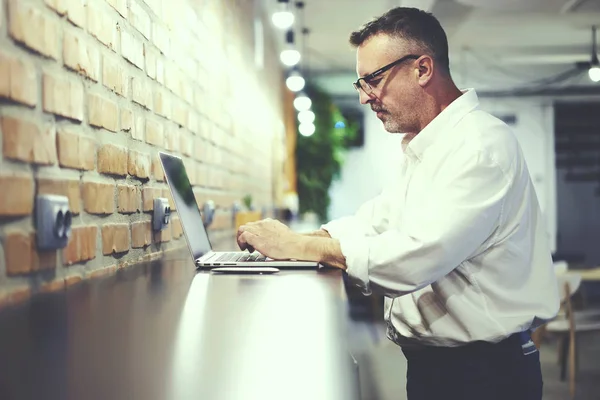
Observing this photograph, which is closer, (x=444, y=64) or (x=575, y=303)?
(x=444, y=64)

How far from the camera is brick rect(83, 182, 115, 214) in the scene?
1371mm

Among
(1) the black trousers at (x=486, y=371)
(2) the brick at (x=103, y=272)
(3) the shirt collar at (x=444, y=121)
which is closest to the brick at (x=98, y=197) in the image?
(2) the brick at (x=103, y=272)

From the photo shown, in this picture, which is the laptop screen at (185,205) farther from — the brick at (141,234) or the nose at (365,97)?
the nose at (365,97)

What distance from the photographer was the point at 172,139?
2188 mm

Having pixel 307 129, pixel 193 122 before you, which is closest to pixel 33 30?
pixel 193 122

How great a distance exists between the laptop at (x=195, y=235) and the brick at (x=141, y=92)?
19 centimetres

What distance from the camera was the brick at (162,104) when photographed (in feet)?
6.45

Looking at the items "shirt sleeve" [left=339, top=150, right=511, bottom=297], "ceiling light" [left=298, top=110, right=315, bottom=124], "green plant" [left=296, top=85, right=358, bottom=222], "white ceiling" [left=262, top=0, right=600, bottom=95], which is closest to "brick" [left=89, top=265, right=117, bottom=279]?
"shirt sleeve" [left=339, top=150, right=511, bottom=297]

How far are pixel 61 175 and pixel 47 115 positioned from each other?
0.13 meters

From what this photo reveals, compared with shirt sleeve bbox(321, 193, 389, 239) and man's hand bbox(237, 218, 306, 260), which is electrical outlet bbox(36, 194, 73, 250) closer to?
man's hand bbox(237, 218, 306, 260)

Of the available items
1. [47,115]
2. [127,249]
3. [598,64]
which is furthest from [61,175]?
[598,64]

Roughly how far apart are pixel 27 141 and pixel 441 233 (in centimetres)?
82

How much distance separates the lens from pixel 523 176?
4.85ft

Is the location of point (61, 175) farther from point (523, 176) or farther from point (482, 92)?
point (482, 92)
